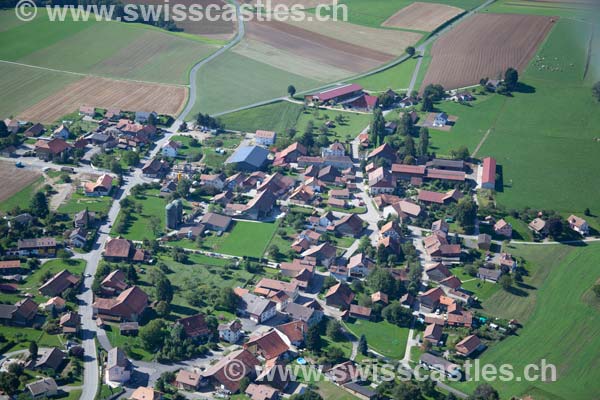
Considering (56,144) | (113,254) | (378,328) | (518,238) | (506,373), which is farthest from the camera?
(56,144)

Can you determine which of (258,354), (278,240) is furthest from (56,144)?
(258,354)

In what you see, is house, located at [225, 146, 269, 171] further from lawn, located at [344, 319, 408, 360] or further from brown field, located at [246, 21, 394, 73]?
brown field, located at [246, 21, 394, 73]

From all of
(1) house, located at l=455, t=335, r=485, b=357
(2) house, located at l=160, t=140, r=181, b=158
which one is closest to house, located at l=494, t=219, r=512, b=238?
(1) house, located at l=455, t=335, r=485, b=357

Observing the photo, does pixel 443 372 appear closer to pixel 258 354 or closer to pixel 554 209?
pixel 258 354

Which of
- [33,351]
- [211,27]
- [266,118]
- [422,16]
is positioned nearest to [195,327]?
[33,351]

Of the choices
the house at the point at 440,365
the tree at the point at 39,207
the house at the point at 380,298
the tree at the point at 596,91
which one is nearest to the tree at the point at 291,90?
the tree at the point at 596,91

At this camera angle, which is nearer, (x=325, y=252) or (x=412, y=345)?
(x=412, y=345)

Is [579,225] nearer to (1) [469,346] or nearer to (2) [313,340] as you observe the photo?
(1) [469,346]
